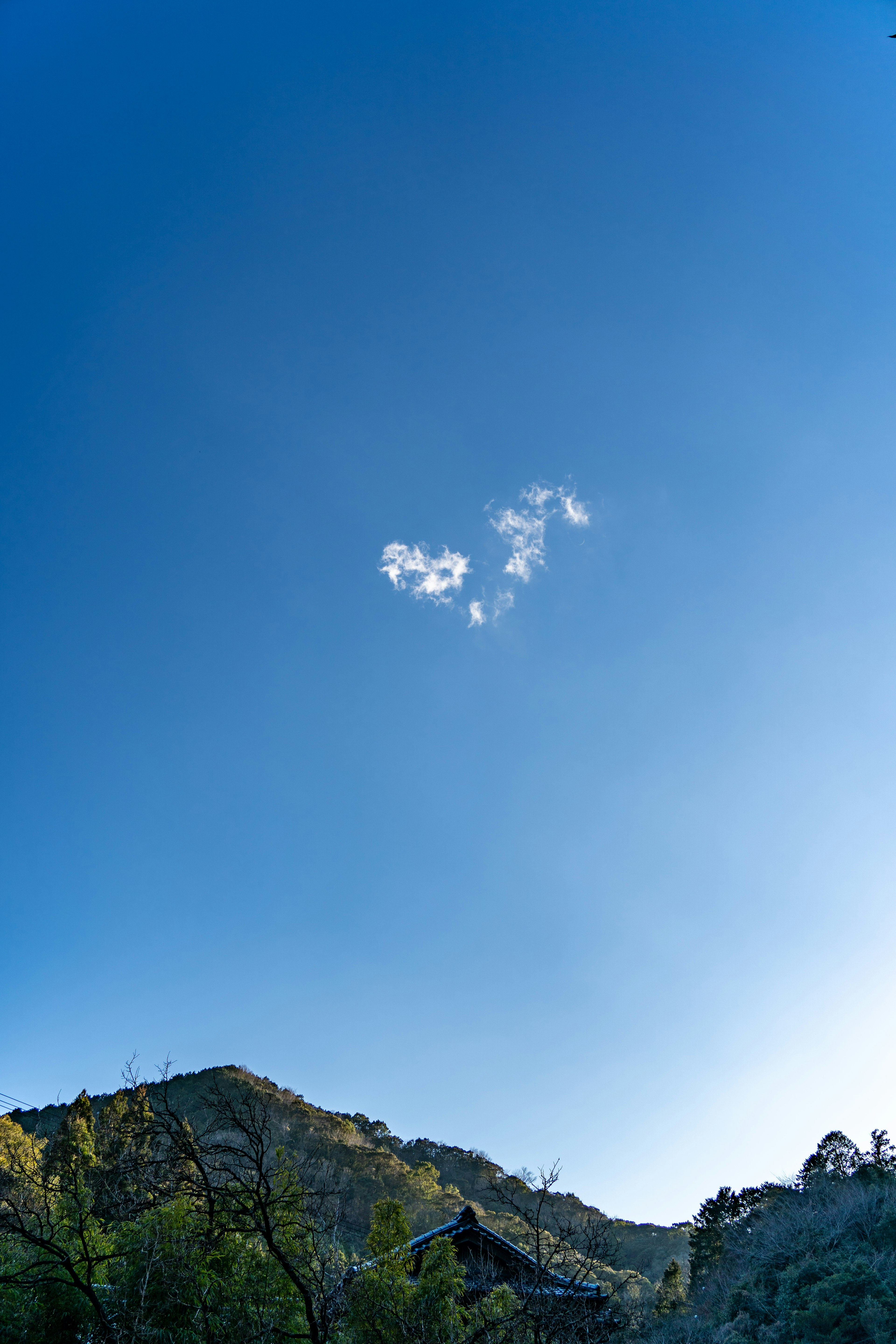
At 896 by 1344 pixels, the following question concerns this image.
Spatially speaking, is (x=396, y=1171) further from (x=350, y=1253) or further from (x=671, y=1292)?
(x=350, y=1253)

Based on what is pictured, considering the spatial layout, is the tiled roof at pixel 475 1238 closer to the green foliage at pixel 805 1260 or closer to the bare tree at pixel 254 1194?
the green foliage at pixel 805 1260

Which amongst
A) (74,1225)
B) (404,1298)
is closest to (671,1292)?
(404,1298)

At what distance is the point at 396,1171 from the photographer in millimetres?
42500

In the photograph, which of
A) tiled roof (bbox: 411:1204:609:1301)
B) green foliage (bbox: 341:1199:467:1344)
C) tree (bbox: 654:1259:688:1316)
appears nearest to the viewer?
green foliage (bbox: 341:1199:467:1344)

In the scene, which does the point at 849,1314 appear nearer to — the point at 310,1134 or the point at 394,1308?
the point at 394,1308

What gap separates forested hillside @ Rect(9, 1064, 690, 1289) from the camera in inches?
1515

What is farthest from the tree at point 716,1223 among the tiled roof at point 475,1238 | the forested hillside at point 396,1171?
the tiled roof at point 475,1238

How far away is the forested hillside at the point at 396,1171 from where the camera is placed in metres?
38.5

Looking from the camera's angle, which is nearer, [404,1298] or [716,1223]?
[404,1298]

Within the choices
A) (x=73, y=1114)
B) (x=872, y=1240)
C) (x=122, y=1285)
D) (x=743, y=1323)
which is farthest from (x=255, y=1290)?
(x=73, y=1114)

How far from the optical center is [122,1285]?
351 inches

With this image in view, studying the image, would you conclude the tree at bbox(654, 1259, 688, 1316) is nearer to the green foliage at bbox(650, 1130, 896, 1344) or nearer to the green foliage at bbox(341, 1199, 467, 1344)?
the green foliage at bbox(650, 1130, 896, 1344)

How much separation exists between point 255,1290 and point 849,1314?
18.9 m

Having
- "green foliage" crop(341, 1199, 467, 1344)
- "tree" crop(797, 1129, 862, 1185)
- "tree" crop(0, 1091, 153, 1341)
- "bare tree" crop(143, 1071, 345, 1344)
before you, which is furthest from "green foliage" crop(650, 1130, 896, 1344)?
"tree" crop(0, 1091, 153, 1341)
